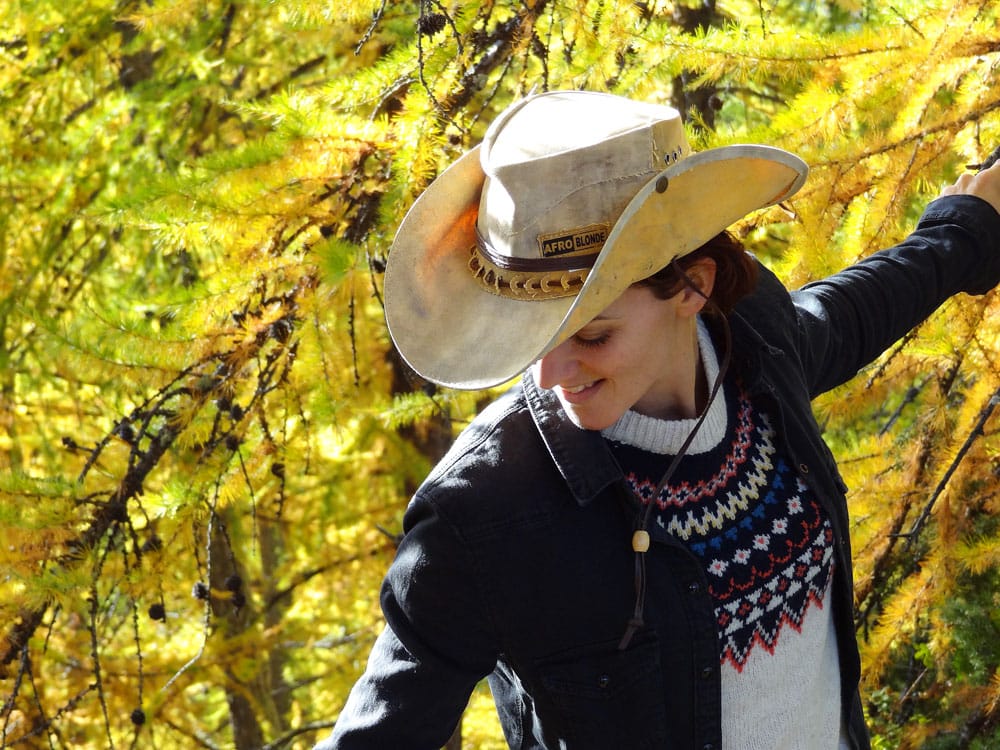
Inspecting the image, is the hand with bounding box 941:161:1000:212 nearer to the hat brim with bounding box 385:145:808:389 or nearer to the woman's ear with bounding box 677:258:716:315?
Answer: the hat brim with bounding box 385:145:808:389

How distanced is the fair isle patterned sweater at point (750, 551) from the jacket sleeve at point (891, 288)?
0.39 metres

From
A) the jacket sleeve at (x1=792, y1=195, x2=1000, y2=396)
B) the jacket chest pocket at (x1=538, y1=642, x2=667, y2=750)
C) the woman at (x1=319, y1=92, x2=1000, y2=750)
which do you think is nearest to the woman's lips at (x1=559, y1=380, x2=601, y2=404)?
the woman at (x1=319, y1=92, x2=1000, y2=750)

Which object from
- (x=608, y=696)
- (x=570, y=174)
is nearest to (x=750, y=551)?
(x=608, y=696)

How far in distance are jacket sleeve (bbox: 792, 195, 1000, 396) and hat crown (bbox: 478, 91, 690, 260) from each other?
684 mm

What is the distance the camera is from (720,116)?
5301mm

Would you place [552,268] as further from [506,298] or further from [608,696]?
[608,696]

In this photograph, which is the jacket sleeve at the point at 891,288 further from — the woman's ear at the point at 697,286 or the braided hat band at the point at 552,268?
the braided hat band at the point at 552,268

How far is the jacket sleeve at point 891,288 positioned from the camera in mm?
2023

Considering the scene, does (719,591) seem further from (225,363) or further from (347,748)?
(225,363)

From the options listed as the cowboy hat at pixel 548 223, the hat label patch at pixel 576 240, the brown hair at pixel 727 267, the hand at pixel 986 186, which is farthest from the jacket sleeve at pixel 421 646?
the hand at pixel 986 186

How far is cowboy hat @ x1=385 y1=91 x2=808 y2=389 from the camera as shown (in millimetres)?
1414

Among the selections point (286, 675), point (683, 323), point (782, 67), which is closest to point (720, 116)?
point (782, 67)

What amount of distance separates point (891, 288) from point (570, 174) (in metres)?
0.92

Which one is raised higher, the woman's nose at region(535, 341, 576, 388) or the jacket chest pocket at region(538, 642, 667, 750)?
the woman's nose at region(535, 341, 576, 388)
